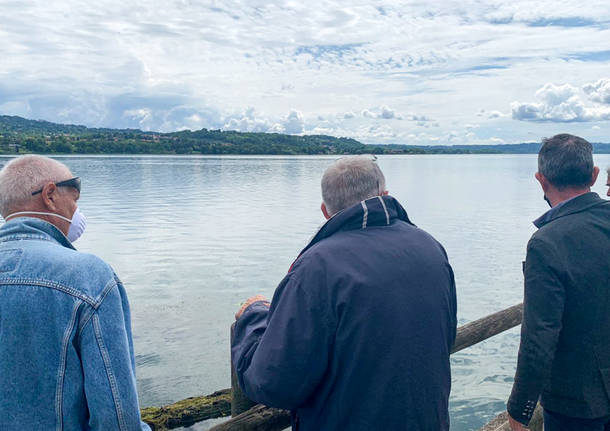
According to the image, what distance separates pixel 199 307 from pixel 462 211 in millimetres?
24774

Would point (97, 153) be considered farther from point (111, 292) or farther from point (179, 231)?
point (111, 292)

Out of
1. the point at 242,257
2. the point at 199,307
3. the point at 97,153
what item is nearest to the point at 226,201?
the point at 242,257

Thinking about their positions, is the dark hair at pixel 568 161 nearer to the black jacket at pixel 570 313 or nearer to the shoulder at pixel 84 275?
the black jacket at pixel 570 313

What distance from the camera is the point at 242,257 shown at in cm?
2059

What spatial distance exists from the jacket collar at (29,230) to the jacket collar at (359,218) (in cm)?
110


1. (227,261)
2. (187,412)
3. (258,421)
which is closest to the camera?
(258,421)

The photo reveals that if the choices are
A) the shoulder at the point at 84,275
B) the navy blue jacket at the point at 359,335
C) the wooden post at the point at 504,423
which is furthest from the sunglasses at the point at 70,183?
the wooden post at the point at 504,423

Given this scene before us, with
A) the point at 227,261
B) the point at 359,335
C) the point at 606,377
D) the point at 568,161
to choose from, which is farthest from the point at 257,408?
the point at 227,261

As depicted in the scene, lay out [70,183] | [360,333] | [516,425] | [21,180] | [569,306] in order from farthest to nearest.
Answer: [516,425]
[569,306]
[70,183]
[21,180]
[360,333]

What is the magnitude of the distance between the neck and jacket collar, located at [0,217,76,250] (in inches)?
108

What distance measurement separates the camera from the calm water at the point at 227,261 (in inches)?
408

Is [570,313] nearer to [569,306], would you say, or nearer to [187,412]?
[569,306]

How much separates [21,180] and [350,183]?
149 cm

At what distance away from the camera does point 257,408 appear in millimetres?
2873
